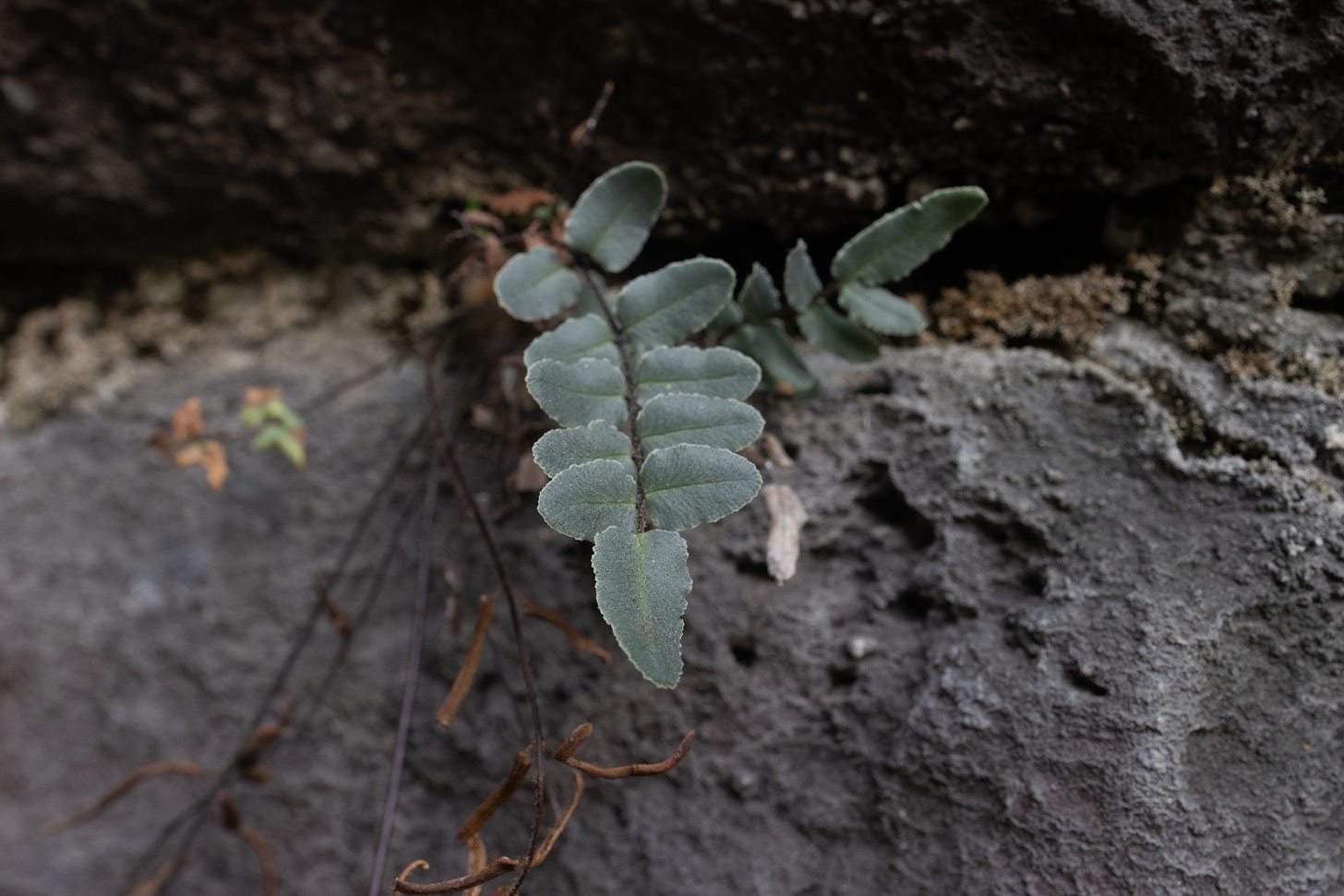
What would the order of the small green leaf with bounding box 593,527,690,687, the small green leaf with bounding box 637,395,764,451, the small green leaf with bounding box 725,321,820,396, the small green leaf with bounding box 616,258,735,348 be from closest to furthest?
the small green leaf with bounding box 593,527,690,687 → the small green leaf with bounding box 637,395,764,451 → the small green leaf with bounding box 616,258,735,348 → the small green leaf with bounding box 725,321,820,396

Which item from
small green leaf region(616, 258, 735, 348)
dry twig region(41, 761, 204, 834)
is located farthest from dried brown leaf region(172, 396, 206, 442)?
small green leaf region(616, 258, 735, 348)

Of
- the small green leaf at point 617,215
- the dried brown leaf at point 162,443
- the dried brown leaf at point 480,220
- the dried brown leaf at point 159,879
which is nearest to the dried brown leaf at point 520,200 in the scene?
the dried brown leaf at point 480,220

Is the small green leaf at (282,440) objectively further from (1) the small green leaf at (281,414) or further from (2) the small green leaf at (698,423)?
(2) the small green leaf at (698,423)

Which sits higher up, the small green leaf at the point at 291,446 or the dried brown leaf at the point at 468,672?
the dried brown leaf at the point at 468,672

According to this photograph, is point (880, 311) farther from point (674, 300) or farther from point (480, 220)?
point (480, 220)

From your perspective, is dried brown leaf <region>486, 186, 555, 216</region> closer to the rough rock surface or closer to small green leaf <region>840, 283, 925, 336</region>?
the rough rock surface

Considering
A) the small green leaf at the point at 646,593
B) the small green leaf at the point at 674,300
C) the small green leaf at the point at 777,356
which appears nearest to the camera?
the small green leaf at the point at 646,593

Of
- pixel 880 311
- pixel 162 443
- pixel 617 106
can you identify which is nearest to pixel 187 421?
pixel 162 443
